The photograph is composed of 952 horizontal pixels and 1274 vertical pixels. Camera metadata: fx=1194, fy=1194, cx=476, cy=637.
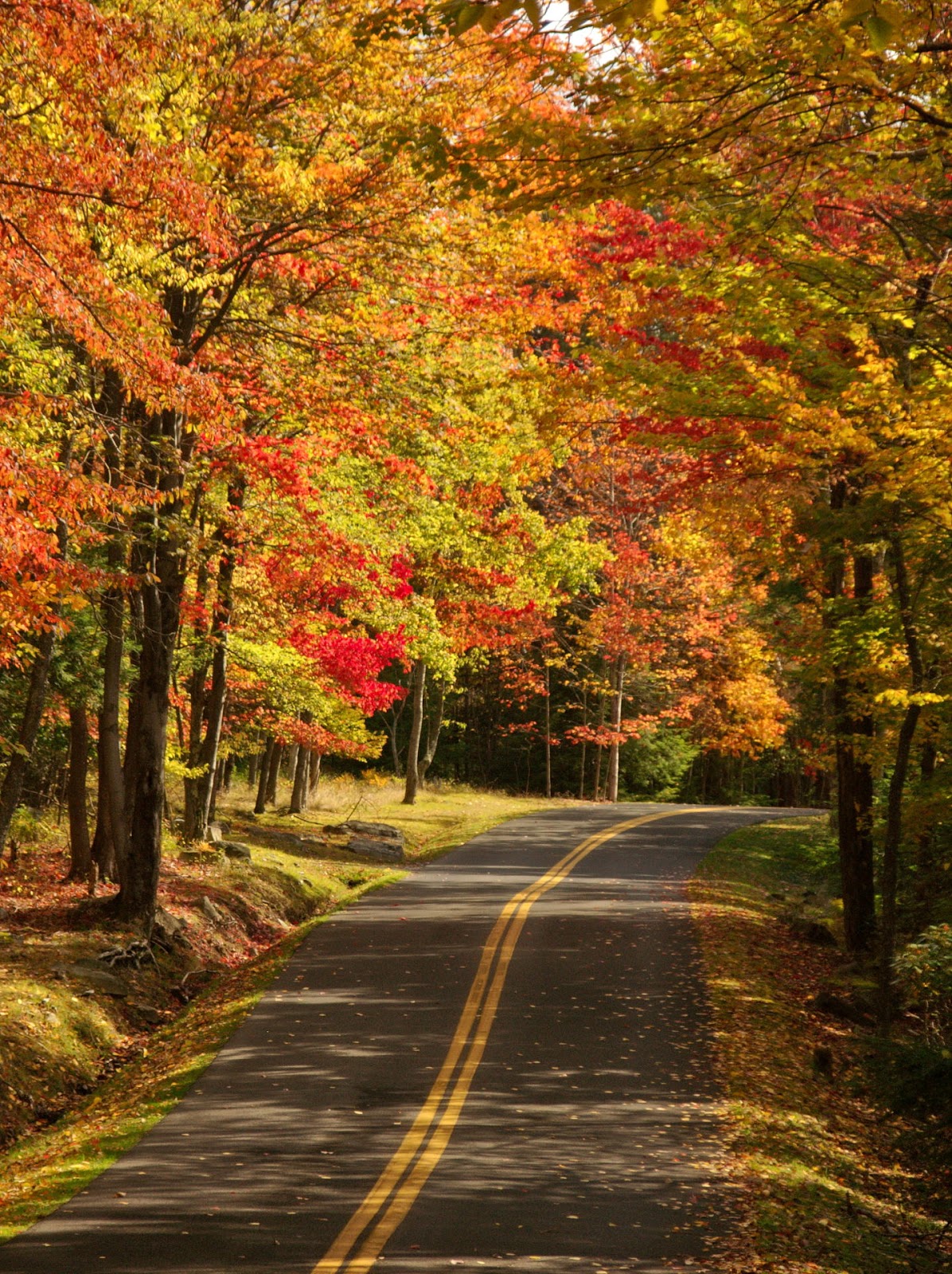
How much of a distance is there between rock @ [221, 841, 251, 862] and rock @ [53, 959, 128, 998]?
21.6 ft

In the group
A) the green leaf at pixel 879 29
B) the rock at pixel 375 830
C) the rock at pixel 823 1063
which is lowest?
the rock at pixel 823 1063

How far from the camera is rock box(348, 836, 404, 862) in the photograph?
25.4 m

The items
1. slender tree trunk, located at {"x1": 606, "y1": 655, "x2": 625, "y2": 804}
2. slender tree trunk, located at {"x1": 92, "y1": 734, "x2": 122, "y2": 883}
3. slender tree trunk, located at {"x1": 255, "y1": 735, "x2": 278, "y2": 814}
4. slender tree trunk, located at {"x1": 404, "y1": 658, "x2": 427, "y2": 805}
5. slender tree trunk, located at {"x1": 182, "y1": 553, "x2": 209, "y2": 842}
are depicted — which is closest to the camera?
slender tree trunk, located at {"x1": 92, "y1": 734, "x2": 122, "y2": 883}

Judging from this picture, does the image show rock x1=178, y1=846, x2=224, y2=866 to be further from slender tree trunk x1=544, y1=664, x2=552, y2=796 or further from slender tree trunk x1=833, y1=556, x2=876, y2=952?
slender tree trunk x1=544, y1=664, x2=552, y2=796

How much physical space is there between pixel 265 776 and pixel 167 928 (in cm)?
1490

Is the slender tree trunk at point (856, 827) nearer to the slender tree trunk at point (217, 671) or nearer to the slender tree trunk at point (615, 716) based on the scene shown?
the slender tree trunk at point (217, 671)

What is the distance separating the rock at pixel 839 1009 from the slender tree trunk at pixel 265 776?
53.7ft

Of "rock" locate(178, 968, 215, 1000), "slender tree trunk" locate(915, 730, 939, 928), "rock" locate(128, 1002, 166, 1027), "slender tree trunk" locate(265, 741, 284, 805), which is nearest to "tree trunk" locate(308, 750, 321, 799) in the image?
"slender tree trunk" locate(265, 741, 284, 805)

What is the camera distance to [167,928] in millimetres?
16828

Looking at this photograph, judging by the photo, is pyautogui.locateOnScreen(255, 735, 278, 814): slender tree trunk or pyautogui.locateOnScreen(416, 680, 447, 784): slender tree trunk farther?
pyautogui.locateOnScreen(416, 680, 447, 784): slender tree trunk

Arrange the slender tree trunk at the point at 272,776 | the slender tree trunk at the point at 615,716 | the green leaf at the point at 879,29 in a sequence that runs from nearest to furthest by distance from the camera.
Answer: the green leaf at the point at 879,29 < the slender tree trunk at the point at 272,776 < the slender tree trunk at the point at 615,716

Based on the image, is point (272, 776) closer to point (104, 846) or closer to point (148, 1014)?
point (104, 846)

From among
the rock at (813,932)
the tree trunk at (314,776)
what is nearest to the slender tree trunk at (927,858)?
the rock at (813,932)

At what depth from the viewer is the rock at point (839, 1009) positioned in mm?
15219
